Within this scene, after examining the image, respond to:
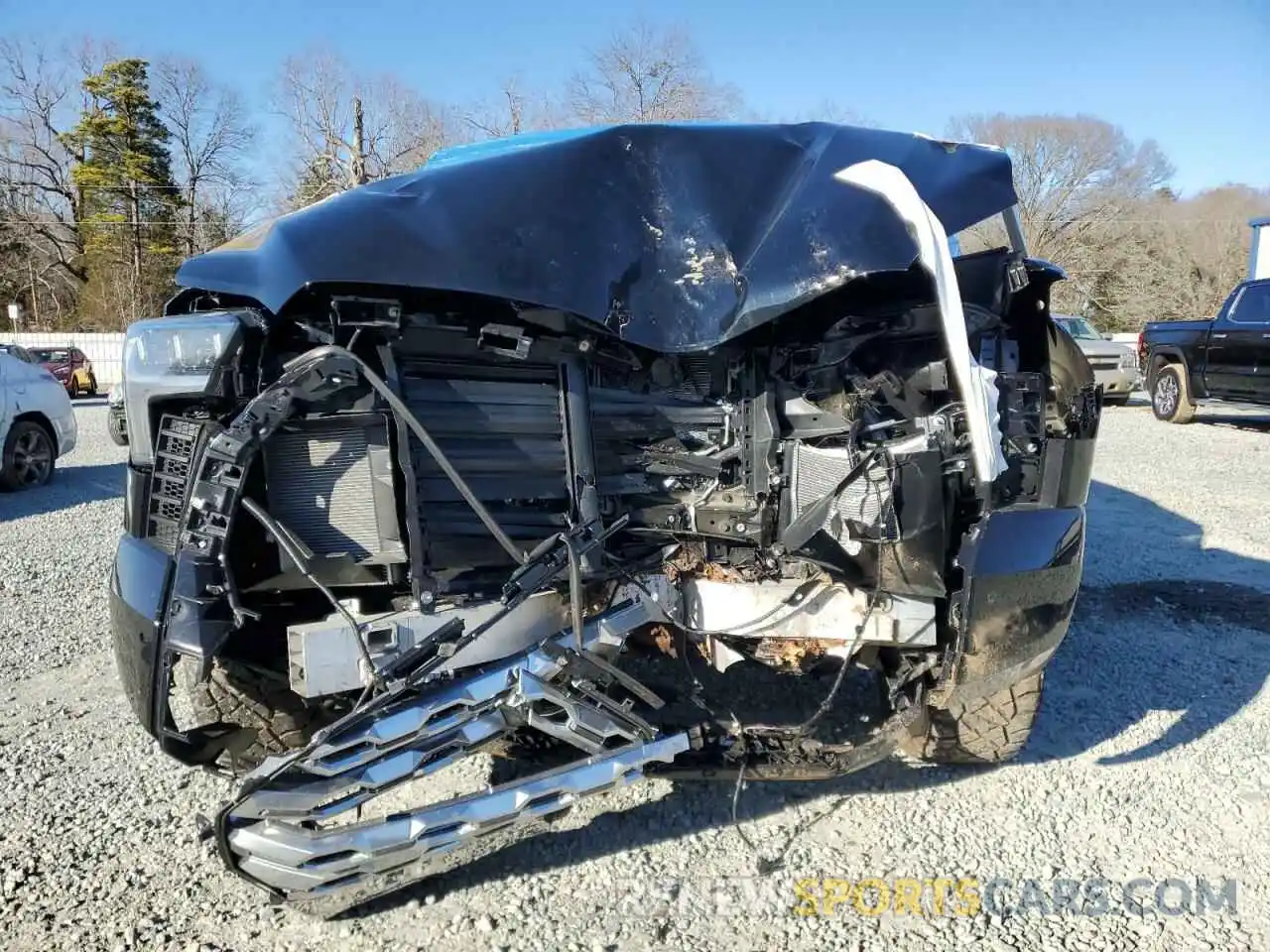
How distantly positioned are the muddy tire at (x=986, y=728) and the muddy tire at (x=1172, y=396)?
1196cm

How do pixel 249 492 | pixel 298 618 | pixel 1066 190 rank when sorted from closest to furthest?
1. pixel 249 492
2. pixel 298 618
3. pixel 1066 190

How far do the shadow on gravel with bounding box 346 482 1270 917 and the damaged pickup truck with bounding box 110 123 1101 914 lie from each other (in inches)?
14.4

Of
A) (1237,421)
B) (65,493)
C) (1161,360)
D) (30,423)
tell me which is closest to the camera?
(65,493)

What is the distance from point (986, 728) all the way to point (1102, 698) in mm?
1128

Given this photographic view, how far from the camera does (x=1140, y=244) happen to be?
39219mm

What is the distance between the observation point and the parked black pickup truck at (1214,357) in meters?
11.5

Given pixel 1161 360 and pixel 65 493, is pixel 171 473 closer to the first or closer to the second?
pixel 65 493

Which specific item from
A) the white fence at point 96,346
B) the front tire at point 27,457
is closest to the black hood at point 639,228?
the front tire at point 27,457

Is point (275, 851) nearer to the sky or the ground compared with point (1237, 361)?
nearer to the ground

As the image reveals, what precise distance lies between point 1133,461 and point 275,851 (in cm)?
979

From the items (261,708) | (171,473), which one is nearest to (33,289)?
(261,708)

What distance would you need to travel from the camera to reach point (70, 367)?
72.1 ft

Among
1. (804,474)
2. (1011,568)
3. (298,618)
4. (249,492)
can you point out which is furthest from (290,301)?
(1011,568)

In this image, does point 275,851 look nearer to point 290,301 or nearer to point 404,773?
point 404,773
